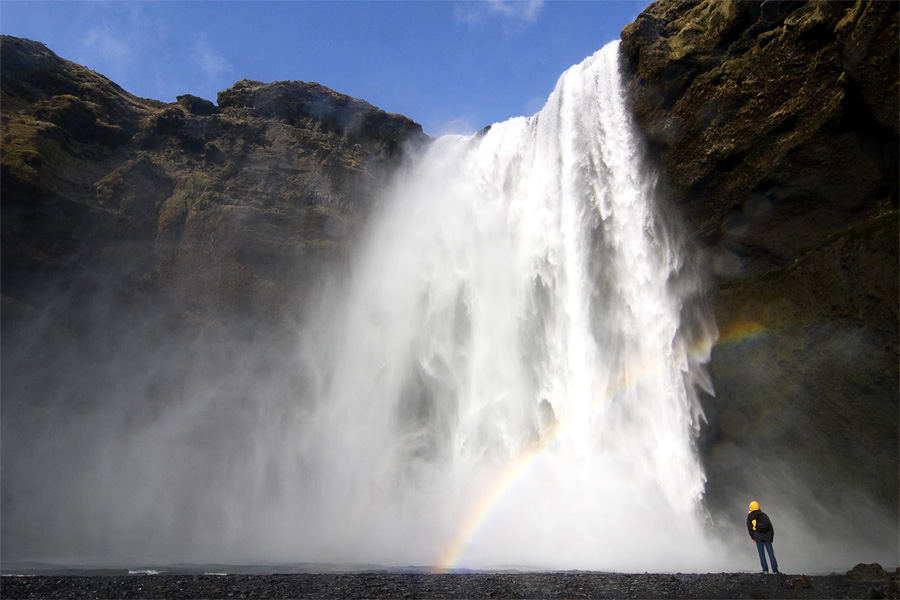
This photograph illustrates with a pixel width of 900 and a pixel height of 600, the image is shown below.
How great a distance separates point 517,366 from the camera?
20422mm

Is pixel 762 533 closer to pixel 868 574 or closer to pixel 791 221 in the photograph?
pixel 868 574

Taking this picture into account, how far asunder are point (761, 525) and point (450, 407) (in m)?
12.4

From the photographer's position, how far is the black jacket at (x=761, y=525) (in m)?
11.1

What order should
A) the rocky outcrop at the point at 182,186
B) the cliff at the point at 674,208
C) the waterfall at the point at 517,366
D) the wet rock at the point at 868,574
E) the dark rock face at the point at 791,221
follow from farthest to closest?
1. the rocky outcrop at the point at 182,186
2. the waterfall at the point at 517,366
3. the cliff at the point at 674,208
4. the dark rock face at the point at 791,221
5. the wet rock at the point at 868,574

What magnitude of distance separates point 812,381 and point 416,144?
64.6 feet

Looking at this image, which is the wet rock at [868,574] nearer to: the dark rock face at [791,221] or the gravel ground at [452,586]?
the gravel ground at [452,586]

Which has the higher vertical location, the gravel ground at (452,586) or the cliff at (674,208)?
the cliff at (674,208)

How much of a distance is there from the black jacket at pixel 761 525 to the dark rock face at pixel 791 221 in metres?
3.89

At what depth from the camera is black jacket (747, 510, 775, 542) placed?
1109 cm

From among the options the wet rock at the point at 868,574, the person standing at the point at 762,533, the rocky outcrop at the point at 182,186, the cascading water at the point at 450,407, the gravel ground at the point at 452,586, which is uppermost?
the rocky outcrop at the point at 182,186

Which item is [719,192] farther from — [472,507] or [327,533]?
[327,533]

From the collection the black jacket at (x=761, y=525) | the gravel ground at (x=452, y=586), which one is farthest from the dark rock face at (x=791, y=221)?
the gravel ground at (x=452, y=586)

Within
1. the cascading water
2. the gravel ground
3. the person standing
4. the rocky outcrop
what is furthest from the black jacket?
the rocky outcrop

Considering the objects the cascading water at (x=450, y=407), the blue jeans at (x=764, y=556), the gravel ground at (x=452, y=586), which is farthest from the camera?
the cascading water at (x=450, y=407)
